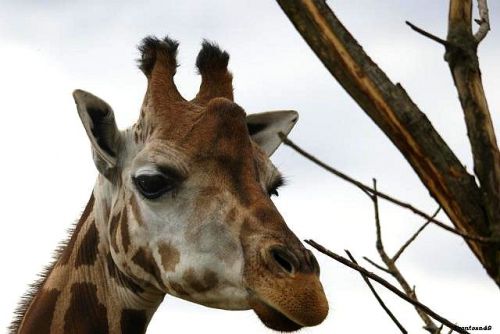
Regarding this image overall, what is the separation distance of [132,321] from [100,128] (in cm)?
174

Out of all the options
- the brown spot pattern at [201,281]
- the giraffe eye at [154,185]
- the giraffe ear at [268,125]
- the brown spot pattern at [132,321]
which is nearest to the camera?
the brown spot pattern at [201,281]

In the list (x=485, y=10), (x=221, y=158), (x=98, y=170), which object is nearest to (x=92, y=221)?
(x=98, y=170)

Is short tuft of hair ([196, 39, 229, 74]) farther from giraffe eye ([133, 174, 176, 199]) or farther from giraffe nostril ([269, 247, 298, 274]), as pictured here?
giraffe nostril ([269, 247, 298, 274])

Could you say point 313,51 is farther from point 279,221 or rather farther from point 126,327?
point 126,327

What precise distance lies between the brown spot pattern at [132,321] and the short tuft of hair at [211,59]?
8.06ft

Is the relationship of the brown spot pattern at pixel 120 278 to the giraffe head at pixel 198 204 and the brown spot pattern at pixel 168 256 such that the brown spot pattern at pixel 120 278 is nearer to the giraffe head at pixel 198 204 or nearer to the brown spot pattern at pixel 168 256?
the giraffe head at pixel 198 204

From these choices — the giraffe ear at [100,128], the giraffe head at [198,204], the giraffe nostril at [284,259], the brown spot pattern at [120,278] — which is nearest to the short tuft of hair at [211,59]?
the giraffe head at [198,204]

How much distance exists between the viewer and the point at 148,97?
27.2 ft

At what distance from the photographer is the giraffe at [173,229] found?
6.31 meters

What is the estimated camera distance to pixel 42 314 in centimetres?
779

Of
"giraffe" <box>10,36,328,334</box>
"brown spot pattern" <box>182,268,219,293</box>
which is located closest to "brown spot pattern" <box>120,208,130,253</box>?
"giraffe" <box>10,36,328,334</box>

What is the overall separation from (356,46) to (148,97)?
19.6 ft

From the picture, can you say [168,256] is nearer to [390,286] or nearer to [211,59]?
[211,59]

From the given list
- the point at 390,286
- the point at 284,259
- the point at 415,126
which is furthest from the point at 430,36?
the point at 284,259
